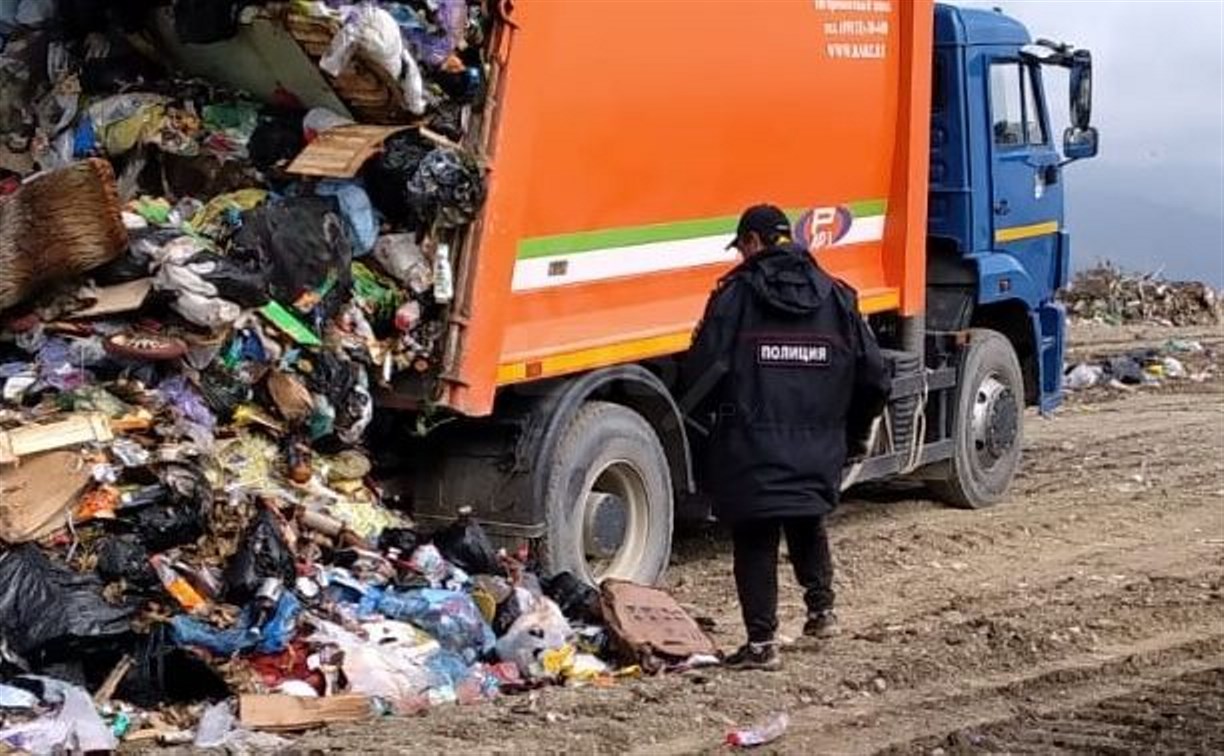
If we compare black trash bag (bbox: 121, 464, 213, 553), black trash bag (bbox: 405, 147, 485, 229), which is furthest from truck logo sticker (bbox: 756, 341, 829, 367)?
black trash bag (bbox: 121, 464, 213, 553)

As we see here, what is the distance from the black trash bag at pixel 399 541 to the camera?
23.6 feet

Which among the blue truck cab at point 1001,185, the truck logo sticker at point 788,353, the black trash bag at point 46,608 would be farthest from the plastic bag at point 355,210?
the blue truck cab at point 1001,185

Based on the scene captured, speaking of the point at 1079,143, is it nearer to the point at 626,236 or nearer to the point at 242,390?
the point at 626,236

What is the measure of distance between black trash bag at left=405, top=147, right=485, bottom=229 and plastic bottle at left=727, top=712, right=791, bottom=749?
224cm

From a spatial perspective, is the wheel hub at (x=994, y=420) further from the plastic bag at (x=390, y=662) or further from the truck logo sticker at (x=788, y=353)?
the plastic bag at (x=390, y=662)

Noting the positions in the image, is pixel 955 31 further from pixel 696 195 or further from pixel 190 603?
pixel 190 603

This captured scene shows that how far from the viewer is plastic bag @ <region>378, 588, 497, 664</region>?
6.65 metres

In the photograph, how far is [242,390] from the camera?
6793 millimetres

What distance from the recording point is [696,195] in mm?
8289

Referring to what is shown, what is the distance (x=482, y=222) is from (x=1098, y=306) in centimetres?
1935

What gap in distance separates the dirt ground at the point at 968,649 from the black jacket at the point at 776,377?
668 millimetres

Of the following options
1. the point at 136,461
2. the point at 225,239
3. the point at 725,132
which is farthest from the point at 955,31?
the point at 136,461

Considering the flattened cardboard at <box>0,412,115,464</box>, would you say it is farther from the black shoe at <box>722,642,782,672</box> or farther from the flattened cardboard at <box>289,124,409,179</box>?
the black shoe at <box>722,642,782,672</box>

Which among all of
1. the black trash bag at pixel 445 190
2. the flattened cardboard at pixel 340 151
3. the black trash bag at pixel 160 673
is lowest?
the black trash bag at pixel 160 673
